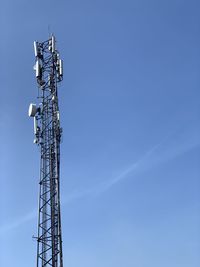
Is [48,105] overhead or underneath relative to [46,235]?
overhead

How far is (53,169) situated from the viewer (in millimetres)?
42344

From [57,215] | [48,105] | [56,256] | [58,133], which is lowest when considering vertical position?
[56,256]

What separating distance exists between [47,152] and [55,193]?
330cm

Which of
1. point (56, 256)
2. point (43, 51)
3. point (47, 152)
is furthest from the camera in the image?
point (43, 51)

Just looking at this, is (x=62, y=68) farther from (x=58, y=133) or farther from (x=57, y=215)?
(x=57, y=215)

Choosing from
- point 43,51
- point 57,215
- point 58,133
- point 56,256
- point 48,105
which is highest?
point 43,51

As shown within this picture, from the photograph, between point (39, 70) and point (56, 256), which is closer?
point (56, 256)

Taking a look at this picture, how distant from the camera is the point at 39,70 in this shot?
45188 millimetres

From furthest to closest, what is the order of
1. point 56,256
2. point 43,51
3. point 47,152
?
1. point 43,51
2. point 47,152
3. point 56,256

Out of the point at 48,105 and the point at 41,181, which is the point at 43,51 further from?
the point at 41,181

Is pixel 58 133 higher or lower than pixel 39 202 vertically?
higher

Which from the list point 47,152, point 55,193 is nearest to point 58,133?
point 47,152

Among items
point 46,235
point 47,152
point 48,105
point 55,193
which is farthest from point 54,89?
point 46,235

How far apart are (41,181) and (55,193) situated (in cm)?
144
